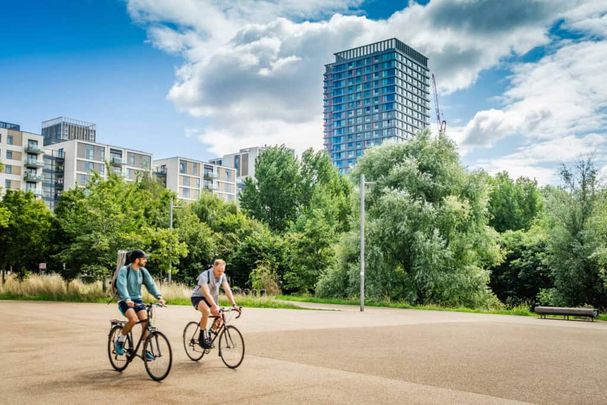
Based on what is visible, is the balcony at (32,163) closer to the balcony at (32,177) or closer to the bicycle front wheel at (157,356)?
the balcony at (32,177)

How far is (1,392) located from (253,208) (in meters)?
62.3

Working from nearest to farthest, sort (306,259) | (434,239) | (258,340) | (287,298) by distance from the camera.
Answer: (258,340) → (434,239) → (287,298) → (306,259)

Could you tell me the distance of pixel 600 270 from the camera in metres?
30.0

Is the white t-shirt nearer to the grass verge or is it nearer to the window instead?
the grass verge

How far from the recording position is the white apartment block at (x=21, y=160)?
10669cm

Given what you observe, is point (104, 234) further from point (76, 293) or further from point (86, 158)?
point (86, 158)

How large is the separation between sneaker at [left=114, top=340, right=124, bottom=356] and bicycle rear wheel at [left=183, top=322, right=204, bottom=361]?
4.61ft

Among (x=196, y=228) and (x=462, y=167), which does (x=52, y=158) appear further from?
(x=462, y=167)

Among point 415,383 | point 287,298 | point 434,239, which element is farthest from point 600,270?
point 415,383

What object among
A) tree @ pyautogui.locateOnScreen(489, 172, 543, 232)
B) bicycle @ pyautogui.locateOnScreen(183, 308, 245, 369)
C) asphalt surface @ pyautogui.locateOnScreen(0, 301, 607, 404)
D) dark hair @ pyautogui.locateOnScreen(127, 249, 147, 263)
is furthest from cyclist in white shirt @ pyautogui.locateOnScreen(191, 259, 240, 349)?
tree @ pyautogui.locateOnScreen(489, 172, 543, 232)

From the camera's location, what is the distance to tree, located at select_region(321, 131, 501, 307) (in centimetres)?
3222

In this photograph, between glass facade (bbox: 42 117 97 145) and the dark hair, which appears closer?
the dark hair

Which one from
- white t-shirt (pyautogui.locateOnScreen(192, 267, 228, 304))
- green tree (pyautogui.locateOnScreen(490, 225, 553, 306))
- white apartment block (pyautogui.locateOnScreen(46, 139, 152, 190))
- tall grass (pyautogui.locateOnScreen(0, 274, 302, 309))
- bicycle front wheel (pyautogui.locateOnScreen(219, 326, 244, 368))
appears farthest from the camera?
white apartment block (pyautogui.locateOnScreen(46, 139, 152, 190))

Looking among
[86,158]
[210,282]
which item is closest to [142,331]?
[210,282]
